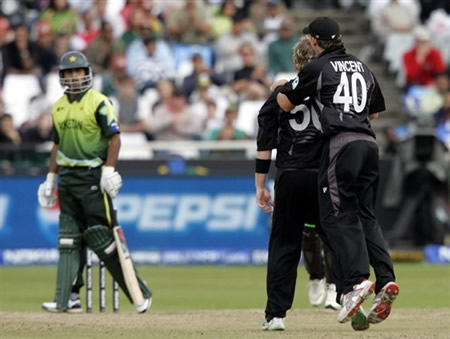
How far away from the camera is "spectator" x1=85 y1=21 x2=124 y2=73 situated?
2203cm

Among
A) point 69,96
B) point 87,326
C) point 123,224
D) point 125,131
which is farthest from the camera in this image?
point 125,131

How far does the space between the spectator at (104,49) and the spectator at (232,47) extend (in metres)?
1.71

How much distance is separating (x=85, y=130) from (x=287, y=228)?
2.72 meters

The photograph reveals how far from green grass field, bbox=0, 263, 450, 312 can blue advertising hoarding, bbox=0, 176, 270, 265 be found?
36 cm

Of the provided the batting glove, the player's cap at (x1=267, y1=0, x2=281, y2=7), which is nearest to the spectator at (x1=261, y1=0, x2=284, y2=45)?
the player's cap at (x1=267, y1=0, x2=281, y2=7)

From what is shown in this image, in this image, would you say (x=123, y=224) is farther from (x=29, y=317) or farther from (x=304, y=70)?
(x=304, y=70)

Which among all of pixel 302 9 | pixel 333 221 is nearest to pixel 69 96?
pixel 333 221

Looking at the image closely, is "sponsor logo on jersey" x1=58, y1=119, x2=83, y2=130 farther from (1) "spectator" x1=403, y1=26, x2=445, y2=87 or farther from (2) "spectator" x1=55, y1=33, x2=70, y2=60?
(1) "spectator" x1=403, y1=26, x2=445, y2=87

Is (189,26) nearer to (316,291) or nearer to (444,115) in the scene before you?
(444,115)

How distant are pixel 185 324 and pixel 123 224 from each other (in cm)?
810

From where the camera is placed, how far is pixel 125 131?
791 inches

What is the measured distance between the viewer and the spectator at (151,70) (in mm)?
21672

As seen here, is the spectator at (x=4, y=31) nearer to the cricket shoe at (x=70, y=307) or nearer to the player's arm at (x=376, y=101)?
the cricket shoe at (x=70, y=307)

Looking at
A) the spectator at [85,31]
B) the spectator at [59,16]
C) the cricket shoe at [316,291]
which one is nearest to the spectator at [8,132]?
the spectator at [85,31]
